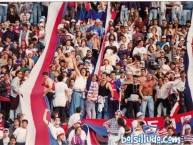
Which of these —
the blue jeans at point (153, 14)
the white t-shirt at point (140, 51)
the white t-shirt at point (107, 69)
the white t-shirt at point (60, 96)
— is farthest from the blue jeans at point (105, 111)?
the blue jeans at point (153, 14)

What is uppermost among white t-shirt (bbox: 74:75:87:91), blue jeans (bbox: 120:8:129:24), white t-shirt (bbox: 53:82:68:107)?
blue jeans (bbox: 120:8:129:24)

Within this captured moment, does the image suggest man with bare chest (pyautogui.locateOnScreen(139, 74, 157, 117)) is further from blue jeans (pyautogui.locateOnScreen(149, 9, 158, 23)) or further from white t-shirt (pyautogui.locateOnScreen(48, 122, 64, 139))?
white t-shirt (pyautogui.locateOnScreen(48, 122, 64, 139))

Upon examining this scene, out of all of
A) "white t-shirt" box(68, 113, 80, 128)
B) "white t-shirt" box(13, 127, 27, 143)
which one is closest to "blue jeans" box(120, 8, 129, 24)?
"white t-shirt" box(68, 113, 80, 128)

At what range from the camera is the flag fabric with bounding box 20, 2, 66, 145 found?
9.56 metres

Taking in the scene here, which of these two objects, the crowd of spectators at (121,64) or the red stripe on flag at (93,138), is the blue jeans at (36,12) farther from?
the red stripe on flag at (93,138)

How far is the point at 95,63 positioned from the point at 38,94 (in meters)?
1.03

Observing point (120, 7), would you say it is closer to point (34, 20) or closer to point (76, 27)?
point (76, 27)

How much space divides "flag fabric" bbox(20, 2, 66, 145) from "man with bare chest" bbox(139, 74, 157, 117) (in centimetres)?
152

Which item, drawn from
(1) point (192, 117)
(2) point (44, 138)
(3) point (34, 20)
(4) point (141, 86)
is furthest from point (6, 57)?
(1) point (192, 117)

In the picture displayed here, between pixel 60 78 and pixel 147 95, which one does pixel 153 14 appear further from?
pixel 60 78

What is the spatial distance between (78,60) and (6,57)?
1150mm

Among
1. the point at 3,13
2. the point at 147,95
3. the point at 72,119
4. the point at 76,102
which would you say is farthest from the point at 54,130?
the point at 3,13

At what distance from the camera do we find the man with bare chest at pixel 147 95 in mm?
9609

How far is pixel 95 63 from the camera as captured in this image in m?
9.83
